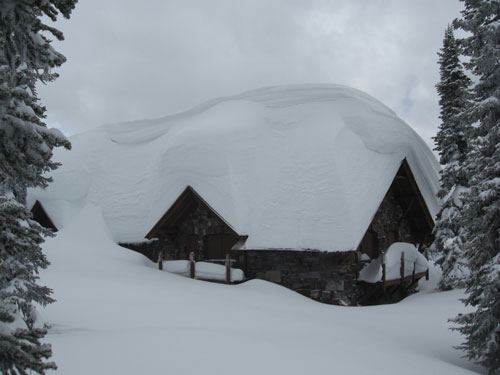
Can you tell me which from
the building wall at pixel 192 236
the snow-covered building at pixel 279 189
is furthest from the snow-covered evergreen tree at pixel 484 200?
the building wall at pixel 192 236

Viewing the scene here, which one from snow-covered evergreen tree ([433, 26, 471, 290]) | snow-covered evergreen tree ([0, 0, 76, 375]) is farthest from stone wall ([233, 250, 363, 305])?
snow-covered evergreen tree ([0, 0, 76, 375])

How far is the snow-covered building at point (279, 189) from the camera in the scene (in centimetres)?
1563

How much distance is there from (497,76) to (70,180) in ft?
69.2

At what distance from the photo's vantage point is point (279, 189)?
17062 mm

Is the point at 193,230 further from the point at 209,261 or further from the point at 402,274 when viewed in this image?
the point at 402,274

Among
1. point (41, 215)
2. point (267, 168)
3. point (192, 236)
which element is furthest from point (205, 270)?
point (41, 215)

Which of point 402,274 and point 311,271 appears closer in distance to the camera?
point 311,271

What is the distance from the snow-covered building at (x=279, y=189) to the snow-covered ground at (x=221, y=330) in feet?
6.32

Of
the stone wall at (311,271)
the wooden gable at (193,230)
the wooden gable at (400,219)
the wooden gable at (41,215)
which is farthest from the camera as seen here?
the wooden gable at (41,215)

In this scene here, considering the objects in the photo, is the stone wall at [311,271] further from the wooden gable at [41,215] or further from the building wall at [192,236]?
the wooden gable at [41,215]

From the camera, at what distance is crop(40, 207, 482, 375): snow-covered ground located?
5.43 m

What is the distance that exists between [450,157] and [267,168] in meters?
8.04

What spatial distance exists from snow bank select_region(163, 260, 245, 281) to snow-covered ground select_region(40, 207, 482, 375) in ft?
3.26

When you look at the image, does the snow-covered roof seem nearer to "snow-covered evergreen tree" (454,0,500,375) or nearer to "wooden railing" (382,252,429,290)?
"wooden railing" (382,252,429,290)
